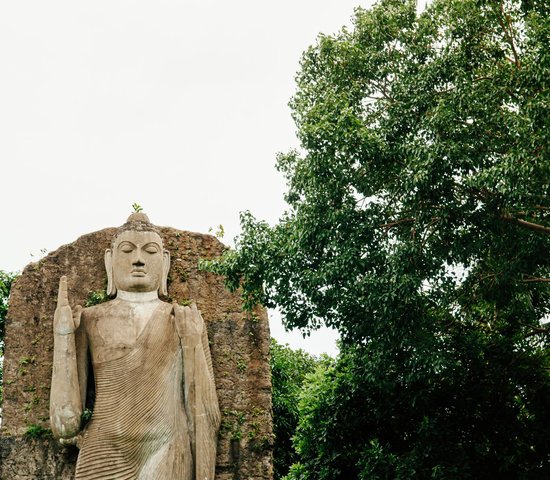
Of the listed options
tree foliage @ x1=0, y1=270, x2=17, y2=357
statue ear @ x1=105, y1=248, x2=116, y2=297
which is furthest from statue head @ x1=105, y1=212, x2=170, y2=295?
tree foliage @ x1=0, y1=270, x2=17, y2=357

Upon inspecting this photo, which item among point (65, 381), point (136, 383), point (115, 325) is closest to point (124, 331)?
point (115, 325)

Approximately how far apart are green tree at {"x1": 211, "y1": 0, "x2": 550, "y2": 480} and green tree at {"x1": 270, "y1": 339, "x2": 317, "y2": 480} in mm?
6280

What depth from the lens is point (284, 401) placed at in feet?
60.0

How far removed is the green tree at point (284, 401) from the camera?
18.4 m

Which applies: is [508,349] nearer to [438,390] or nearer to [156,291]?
[438,390]

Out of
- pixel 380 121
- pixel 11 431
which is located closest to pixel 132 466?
pixel 11 431

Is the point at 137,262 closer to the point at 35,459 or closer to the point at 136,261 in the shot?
the point at 136,261

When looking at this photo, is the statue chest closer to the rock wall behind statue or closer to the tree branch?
the rock wall behind statue

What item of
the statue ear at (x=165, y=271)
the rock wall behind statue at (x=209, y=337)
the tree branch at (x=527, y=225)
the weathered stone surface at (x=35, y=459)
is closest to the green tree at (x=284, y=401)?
the tree branch at (x=527, y=225)

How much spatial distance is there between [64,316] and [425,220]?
4.55m

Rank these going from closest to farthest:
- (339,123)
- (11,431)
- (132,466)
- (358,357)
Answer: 1. (132,466)
2. (11,431)
3. (339,123)
4. (358,357)

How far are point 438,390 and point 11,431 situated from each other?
6834 millimetres

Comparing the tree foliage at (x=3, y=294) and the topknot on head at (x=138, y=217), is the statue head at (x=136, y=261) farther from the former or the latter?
the tree foliage at (x=3, y=294)

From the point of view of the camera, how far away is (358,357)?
11977mm
